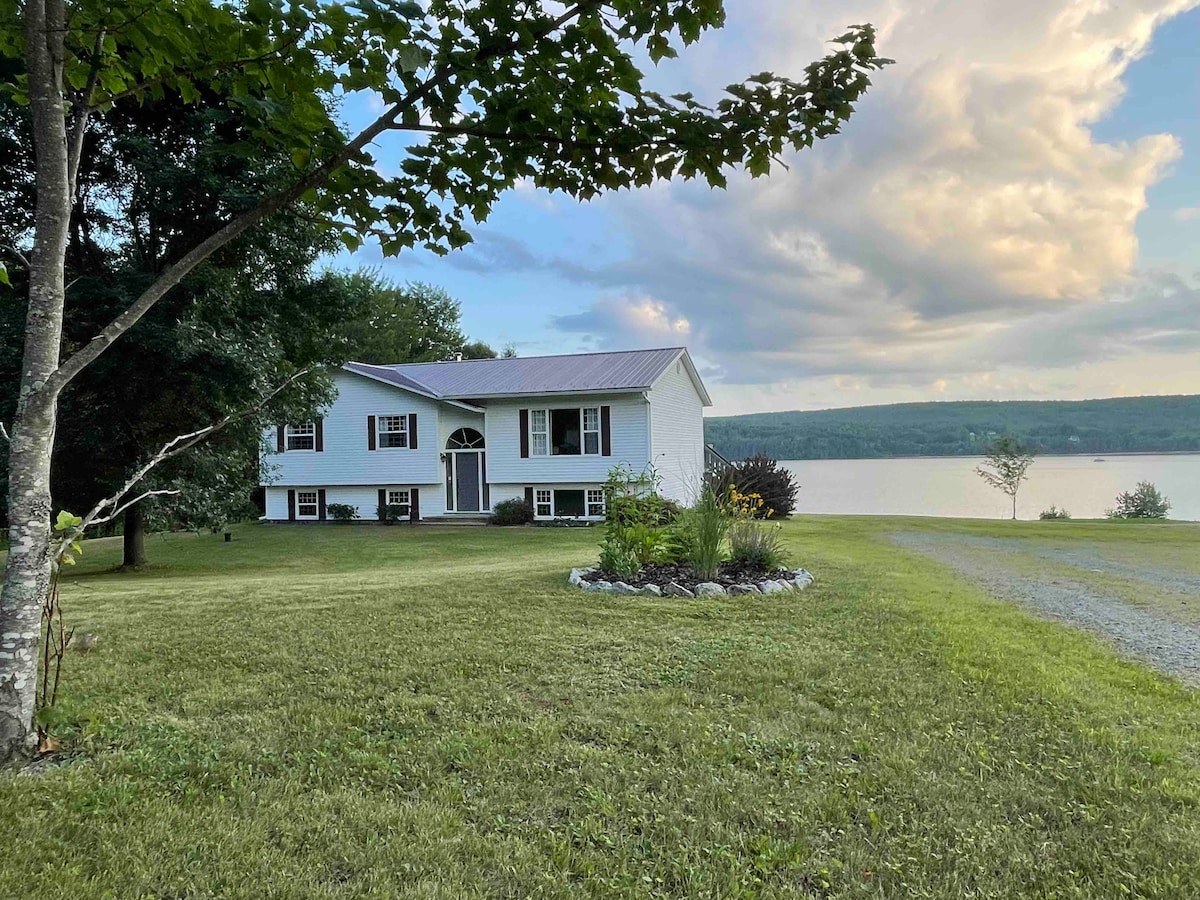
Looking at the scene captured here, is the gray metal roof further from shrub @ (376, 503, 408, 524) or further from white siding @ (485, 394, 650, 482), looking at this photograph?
shrub @ (376, 503, 408, 524)

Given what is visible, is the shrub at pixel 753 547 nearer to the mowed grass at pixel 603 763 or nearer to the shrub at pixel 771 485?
the mowed grass at pixel 603 763

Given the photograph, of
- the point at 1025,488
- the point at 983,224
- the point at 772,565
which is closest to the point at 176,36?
the point at 772,565

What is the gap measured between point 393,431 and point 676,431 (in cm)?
924

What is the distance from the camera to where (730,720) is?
382cm

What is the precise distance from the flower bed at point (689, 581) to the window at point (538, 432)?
12.8 m

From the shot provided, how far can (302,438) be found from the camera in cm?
2342

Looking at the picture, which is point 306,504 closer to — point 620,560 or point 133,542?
point 133,542

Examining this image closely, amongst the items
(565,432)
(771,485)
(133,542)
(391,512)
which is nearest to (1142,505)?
(771,485)

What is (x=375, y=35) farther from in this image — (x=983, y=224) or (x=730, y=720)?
(x=983, y=224)

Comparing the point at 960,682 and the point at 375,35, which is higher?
the point at 375,35

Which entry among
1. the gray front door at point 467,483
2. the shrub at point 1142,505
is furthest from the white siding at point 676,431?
the shrub at point 1142,505

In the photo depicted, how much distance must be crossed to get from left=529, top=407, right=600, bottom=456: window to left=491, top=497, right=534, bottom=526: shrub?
1664 millimetres

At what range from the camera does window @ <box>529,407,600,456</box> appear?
68.6 feet

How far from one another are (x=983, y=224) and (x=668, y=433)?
11580 millimetres
